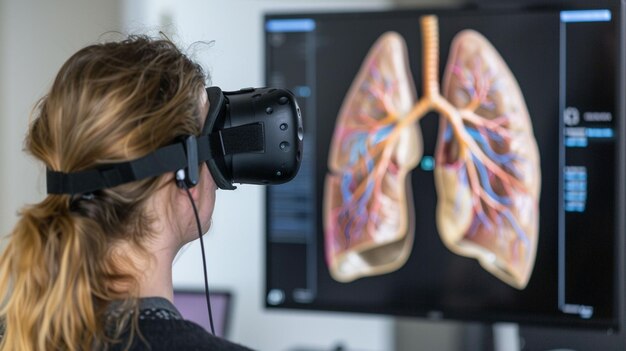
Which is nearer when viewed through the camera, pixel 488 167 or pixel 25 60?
pixel 488 167

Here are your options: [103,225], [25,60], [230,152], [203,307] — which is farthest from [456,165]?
[25,60]

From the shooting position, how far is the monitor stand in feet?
6.84

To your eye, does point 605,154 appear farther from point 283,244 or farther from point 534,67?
point 283,244

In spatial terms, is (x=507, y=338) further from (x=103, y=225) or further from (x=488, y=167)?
(x=103, y=225)

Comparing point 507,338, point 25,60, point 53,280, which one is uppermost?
point 25,60

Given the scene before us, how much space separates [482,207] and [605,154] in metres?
0.26

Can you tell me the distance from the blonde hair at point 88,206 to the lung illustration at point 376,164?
0.97 m

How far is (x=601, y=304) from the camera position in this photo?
6.29 ft

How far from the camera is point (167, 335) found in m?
Result: 1.02

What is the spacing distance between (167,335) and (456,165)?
107 cm

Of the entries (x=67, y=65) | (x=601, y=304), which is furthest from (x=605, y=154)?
(x=67, y=65)

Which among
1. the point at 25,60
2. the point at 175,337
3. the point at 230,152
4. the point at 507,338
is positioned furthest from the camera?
the point at 25,60

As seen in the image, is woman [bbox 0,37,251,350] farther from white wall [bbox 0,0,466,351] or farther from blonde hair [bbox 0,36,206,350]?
white wall [bbox 0,0,466,351]

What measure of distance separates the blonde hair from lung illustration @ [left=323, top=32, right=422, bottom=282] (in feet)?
3.18
